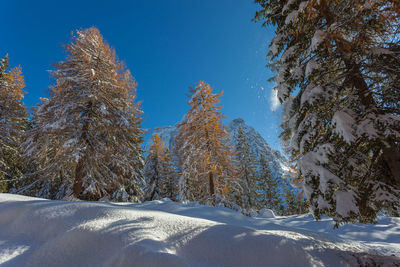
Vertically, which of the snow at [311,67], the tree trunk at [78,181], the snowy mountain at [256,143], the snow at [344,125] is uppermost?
the snowy mountain at [256,143]

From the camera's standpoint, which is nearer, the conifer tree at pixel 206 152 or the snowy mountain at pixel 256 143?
the conifer tree at pixel 206 152

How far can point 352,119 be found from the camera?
11.4 ft

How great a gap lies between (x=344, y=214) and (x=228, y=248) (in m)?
2.54

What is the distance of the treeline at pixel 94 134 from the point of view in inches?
333

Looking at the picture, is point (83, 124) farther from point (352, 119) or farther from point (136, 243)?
point (352, 119)

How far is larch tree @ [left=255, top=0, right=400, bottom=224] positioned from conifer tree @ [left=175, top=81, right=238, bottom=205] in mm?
7260

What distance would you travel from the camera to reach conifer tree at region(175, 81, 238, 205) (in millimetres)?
11461

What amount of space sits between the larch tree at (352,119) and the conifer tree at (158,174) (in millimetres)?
18288

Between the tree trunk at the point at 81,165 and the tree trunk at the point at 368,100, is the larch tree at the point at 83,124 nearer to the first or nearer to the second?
the tree trunk at the point at 81,165

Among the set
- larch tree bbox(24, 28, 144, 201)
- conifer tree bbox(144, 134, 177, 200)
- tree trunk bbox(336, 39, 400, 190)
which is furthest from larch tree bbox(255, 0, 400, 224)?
conifer tree bbox(144, 134, 177, 200)

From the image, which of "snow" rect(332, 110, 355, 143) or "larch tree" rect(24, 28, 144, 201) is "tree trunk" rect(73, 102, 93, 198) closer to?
"larch tree" rect(24, 28, 144, 201)

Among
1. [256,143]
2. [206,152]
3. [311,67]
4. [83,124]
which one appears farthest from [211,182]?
[256,143]

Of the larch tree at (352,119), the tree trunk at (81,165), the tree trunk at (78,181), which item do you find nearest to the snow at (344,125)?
the larch tree at (352,119)

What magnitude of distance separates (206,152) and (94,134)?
6.69 m
